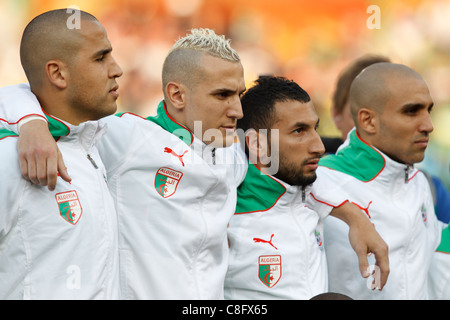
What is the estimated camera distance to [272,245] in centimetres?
259

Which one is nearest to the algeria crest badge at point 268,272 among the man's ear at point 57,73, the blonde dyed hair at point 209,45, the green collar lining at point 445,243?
the blonde dyed hair at point 209,45

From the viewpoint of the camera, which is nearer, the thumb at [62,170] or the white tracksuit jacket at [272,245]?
the thumb at [62,170]

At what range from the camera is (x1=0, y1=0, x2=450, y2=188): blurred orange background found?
6320 mm

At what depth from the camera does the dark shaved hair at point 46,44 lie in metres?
2.19

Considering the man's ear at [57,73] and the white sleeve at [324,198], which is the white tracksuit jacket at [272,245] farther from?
the man's ear at [57,73]

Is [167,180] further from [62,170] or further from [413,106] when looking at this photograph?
[413,106]

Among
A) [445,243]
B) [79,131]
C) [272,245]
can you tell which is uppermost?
[79,131]

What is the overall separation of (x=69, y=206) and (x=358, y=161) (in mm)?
1593

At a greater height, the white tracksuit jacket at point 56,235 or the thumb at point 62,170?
the thumb at point 62,170

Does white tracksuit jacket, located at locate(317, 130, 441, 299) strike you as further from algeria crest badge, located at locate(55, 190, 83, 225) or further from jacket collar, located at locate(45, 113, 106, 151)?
algeria crest badge, located at locate(55, 190, 83, 225)

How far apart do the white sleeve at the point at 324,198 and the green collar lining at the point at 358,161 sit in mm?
276

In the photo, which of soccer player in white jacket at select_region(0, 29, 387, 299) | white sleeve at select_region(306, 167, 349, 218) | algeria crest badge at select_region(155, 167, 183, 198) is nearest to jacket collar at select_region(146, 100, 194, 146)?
soccer player in white jacket at select_region(0, 29, 387, 299)

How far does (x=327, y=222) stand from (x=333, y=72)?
4.42 meters

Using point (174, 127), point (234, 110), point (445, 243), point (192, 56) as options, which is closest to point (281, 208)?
point (234, 110)
